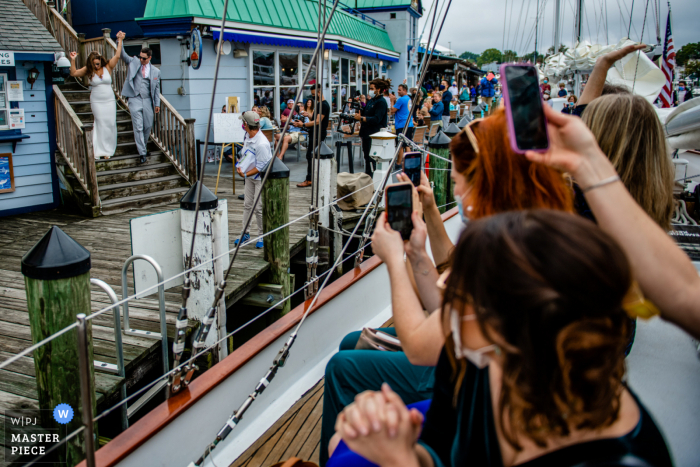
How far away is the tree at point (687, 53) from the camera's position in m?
52.1

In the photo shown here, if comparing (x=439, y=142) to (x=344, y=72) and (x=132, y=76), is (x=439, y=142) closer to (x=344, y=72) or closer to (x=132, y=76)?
(x=132, y=76)

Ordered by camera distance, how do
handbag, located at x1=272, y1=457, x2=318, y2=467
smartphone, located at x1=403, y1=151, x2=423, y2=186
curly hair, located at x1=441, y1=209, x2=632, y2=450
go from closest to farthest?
curly hair, located at x1=441, y1=209, x2=632, y2=450
handbag, located at x1=272, y1=457, x2=318, y2=467
smartphone, located at x1=403, y1=151, x2=423, y2=186

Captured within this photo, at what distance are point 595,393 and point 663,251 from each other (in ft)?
1.19

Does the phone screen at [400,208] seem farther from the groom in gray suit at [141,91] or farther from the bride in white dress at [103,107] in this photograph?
the groom in gray suit at [141,91]

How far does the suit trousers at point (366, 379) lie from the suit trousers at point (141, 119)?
24.6 ft

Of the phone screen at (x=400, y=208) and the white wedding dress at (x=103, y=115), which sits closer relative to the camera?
the phone screen at (x=400, y=208)

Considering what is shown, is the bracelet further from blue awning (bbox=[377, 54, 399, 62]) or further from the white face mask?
blue awning (bbox=[377, 54, 399, 62])

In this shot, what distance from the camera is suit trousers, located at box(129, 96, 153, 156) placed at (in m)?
8.40

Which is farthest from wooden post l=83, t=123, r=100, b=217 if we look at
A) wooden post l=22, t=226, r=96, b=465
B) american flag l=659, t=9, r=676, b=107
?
american flag l=659, t=9, r=676, b=107

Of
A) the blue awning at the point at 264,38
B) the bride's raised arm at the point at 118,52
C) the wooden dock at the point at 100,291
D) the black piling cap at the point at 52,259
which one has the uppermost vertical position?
the blue awning at the point at 264,38

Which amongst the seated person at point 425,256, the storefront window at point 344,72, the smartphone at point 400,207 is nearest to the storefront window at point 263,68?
the storefront window at point 344,72

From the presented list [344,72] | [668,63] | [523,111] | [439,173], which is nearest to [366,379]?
[523,111]

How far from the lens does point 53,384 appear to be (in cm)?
227

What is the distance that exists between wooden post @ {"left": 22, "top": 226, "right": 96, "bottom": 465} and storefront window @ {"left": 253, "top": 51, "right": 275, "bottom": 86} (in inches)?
438
